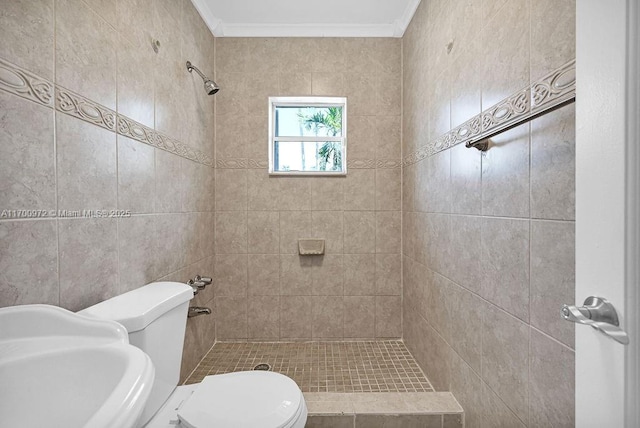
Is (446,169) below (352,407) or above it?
above

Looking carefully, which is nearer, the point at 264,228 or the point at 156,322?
the point at 156,322

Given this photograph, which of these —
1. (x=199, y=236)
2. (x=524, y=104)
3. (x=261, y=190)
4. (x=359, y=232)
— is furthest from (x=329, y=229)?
(x=524, y=104)

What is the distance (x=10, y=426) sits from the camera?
1.90ft

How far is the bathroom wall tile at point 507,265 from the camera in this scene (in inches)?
37.8

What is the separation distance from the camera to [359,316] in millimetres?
2295

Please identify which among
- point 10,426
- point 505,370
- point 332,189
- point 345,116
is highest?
point 345,116

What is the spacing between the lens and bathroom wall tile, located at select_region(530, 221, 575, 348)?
79 cm

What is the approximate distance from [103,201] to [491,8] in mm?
1691

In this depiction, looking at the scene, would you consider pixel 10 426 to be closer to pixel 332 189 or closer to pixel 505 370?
pixel 505 370

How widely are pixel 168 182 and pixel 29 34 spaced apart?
2.77 feet

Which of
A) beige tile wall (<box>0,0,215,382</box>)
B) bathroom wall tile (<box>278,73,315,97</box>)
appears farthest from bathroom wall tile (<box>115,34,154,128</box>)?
bathroom wall tile (<box>278,73,315,97</box>)

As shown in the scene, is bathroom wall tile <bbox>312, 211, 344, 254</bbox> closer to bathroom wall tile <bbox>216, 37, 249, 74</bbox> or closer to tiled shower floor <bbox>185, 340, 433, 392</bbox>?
tiled shower floor <bbox>185, 340, 433, 392</bbox>

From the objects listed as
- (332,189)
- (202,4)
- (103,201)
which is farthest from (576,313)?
(202,4)

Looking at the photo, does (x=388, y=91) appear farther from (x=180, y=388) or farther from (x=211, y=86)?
(x=180, y=388)
